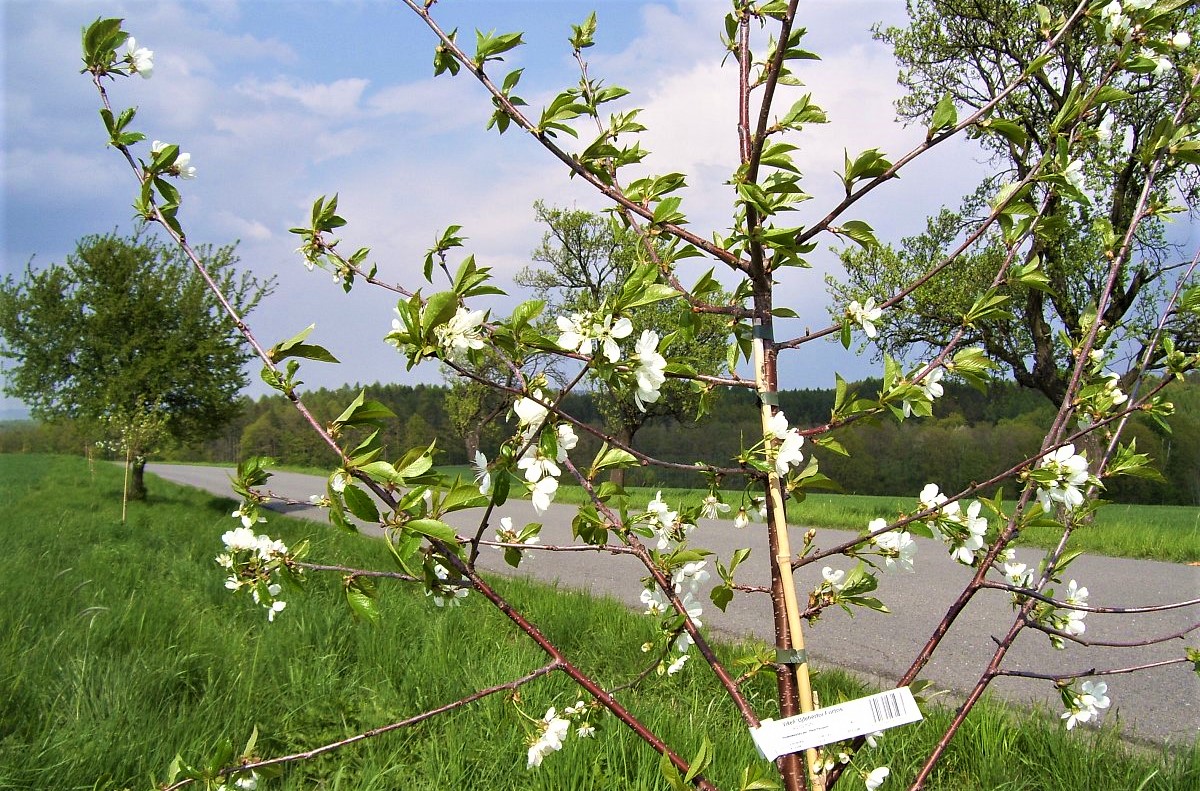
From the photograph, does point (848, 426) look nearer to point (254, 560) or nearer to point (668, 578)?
point (668, 578)

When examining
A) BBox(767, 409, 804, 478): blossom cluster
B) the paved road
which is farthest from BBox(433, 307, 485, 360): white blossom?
the paved road

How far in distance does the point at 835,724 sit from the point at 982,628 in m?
5.55

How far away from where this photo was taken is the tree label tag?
103 cm

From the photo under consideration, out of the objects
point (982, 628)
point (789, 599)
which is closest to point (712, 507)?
point (789, 599)

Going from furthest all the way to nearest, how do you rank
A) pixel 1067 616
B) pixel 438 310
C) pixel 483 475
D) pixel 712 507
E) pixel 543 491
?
pixel 1067 616
pixel 712 507
pixel 483 475
pixel 543 491
pixel 438 310

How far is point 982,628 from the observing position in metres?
5.65

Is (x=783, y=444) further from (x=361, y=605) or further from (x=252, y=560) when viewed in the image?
(x=252, y=560)

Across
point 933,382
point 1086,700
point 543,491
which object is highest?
point 933,382

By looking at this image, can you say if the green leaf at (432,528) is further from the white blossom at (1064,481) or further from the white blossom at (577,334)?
the white blossom at (1064,481)

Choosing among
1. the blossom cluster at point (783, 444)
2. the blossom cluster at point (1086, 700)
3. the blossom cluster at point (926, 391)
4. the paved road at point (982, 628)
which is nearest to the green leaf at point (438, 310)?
the blossom cluster at point (783, 444)

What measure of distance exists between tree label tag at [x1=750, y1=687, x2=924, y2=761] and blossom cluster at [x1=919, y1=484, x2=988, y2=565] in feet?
1.04

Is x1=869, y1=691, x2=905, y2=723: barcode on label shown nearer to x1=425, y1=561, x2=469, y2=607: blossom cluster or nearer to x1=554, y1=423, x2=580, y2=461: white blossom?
x1=554, y1=423, x2=580, y2=461: white blossom

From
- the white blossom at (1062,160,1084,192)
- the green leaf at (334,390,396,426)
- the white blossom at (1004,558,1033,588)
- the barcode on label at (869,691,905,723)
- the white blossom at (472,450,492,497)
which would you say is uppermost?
the white blossom at (1062,160,1084,192)

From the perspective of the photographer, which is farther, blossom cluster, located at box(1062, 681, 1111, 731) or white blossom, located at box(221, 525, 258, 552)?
blossom cluster, located at box(1062, 681, 1111, 731)
